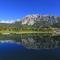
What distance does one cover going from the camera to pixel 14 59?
18.9 m

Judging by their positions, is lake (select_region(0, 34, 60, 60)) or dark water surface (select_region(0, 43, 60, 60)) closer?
dark water surface (select_region(0, 43, 60, 60))

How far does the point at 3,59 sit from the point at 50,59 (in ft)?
16.2

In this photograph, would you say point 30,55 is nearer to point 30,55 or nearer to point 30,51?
point 30,55

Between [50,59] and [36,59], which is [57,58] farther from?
[36,59]

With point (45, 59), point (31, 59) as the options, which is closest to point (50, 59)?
point (45, 59)

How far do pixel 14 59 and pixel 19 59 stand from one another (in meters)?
0.52

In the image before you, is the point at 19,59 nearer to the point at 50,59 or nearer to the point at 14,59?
the point at 14,59

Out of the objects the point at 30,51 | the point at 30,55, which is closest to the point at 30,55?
the point at 30,55

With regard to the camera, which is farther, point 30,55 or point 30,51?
point 30,51

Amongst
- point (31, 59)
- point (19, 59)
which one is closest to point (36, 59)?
point (31, 59)

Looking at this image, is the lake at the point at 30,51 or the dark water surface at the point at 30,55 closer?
the dark water surface at the point at 30,55

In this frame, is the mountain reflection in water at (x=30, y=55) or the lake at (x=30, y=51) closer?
the mountain reflection in water at (x=30, y=55)

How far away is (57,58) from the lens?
1947 centimetres

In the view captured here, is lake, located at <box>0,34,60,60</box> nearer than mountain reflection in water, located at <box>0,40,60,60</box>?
No
